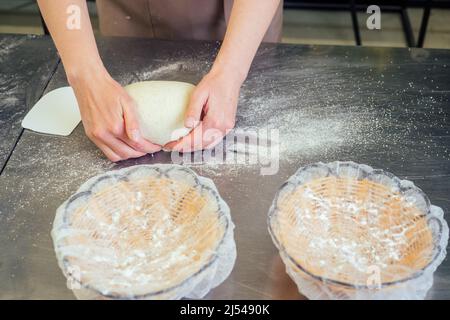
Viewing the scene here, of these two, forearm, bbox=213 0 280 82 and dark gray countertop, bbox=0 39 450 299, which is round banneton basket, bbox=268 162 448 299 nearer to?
dark gray countertop, bbox=0 39 450 299

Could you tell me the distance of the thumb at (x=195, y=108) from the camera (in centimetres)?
106

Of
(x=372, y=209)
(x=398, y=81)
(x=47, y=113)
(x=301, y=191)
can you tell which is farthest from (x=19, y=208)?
(x=398, y=81)

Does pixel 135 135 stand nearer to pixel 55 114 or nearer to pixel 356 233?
pixel 55 114

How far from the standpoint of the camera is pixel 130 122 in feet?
3.41

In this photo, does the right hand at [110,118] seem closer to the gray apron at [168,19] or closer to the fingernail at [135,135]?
the fingernail at [135,135]

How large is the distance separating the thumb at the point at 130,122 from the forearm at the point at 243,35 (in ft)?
0.73

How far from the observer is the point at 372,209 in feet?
2.96

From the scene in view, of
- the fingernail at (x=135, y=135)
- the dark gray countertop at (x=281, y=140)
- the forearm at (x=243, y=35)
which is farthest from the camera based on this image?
the forearm at (x=243, y=35)

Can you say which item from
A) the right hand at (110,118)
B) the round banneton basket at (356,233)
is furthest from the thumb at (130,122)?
the round banneton basket at (356,233)

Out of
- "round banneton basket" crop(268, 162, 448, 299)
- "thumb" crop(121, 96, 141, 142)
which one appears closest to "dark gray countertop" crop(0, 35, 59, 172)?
"thumb" crop(121, 96, 141, 142)

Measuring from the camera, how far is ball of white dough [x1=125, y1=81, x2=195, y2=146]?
1.10 metres

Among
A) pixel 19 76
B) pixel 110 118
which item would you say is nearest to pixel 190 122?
pixel 110 118

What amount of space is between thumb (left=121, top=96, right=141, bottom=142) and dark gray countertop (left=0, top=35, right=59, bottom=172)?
0.94 ft
